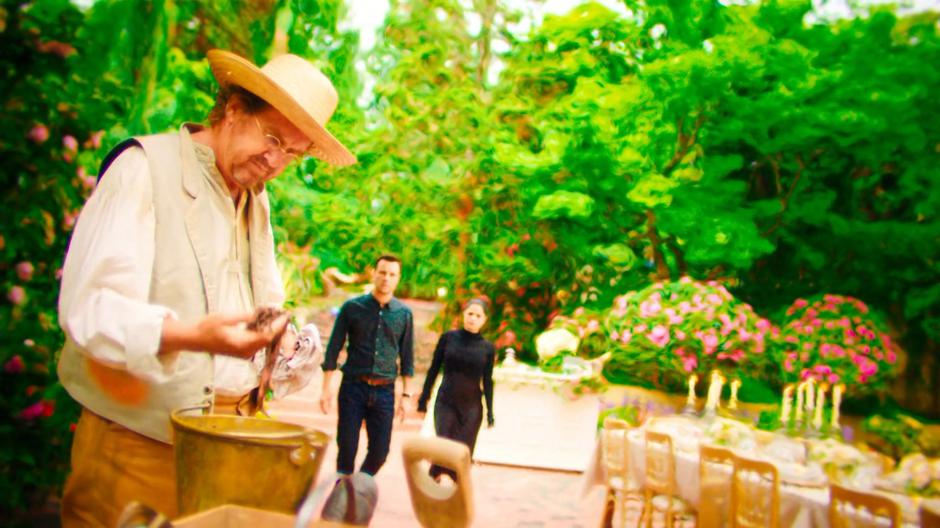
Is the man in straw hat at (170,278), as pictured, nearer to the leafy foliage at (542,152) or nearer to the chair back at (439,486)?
the chair back at (439,486)

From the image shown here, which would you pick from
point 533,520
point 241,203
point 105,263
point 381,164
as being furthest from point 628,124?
point 105,263

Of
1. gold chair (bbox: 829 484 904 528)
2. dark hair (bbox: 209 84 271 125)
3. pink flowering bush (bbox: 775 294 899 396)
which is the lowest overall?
gold chair (bbox: 829 484 904 528)

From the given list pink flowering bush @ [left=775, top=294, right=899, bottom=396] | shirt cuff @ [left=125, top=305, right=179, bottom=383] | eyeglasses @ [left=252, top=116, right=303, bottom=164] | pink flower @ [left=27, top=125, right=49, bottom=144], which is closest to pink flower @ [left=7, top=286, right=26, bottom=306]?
pink flower @ [left=27, top=125, right=49, bottom=144]

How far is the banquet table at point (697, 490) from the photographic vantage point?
8.82 ft

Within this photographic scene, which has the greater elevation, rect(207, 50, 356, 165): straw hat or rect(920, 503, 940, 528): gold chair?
rect(207, 50, 356, 165): straw hat

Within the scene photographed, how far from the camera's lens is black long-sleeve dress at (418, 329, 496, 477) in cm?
402

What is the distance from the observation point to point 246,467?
0.88 meters

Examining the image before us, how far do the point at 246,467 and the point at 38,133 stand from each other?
58.1 inches

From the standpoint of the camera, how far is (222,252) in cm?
130

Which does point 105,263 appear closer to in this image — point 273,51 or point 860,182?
point 273,51

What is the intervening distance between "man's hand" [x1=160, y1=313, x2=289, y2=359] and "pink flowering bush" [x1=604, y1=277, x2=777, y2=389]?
14.0 ft

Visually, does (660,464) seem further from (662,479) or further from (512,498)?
(512,498)

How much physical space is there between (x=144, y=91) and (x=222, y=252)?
3.12 feet

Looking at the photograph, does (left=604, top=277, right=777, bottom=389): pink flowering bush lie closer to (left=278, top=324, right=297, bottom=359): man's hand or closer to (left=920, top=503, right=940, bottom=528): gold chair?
(left=920, top=503, right=940, bottom=528): gold chair
